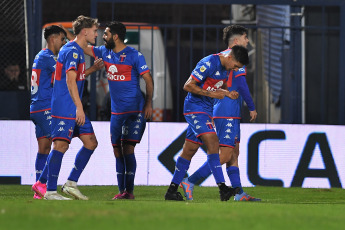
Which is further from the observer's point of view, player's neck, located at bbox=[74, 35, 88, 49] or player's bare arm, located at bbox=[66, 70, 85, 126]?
player's neck, located at bbox=[74, 35, 88, 49]

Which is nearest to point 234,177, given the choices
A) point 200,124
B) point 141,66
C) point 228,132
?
point 228,132

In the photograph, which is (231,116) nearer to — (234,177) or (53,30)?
(234,177)

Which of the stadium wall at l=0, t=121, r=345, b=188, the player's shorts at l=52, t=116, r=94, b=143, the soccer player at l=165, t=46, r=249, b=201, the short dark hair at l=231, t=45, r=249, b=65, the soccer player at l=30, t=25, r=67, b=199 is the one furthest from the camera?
the stadium wall at l=0, t=121, r=345, b=188

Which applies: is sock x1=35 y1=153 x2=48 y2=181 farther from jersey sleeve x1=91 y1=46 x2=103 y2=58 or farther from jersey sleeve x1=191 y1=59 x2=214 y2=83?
jersey sleeve x1=191 y1=59 x2=214 y2=83

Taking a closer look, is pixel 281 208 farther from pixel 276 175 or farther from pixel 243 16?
pixel 243 16

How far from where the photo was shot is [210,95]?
9.39 meters

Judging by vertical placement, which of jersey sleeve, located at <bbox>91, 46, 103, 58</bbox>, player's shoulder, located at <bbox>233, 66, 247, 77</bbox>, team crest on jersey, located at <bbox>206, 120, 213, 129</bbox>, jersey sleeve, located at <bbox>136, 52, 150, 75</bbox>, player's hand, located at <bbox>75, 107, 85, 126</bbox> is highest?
jersey sleeve, located at <bbox>91, 46, 103, 58</bbox>

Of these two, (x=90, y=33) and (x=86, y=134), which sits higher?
(x=90, y=33)

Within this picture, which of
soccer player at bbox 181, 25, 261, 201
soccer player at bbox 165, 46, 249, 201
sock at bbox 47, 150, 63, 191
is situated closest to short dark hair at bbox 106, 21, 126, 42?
soccer player at bbox 165, 46, 249, 201

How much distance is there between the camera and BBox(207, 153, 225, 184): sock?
31.0 ft

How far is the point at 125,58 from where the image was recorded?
9867mm

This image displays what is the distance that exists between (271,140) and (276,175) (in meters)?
0.48

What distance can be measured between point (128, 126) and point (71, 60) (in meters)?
1.24

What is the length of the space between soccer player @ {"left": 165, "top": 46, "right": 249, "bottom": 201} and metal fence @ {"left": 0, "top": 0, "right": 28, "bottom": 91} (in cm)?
402
